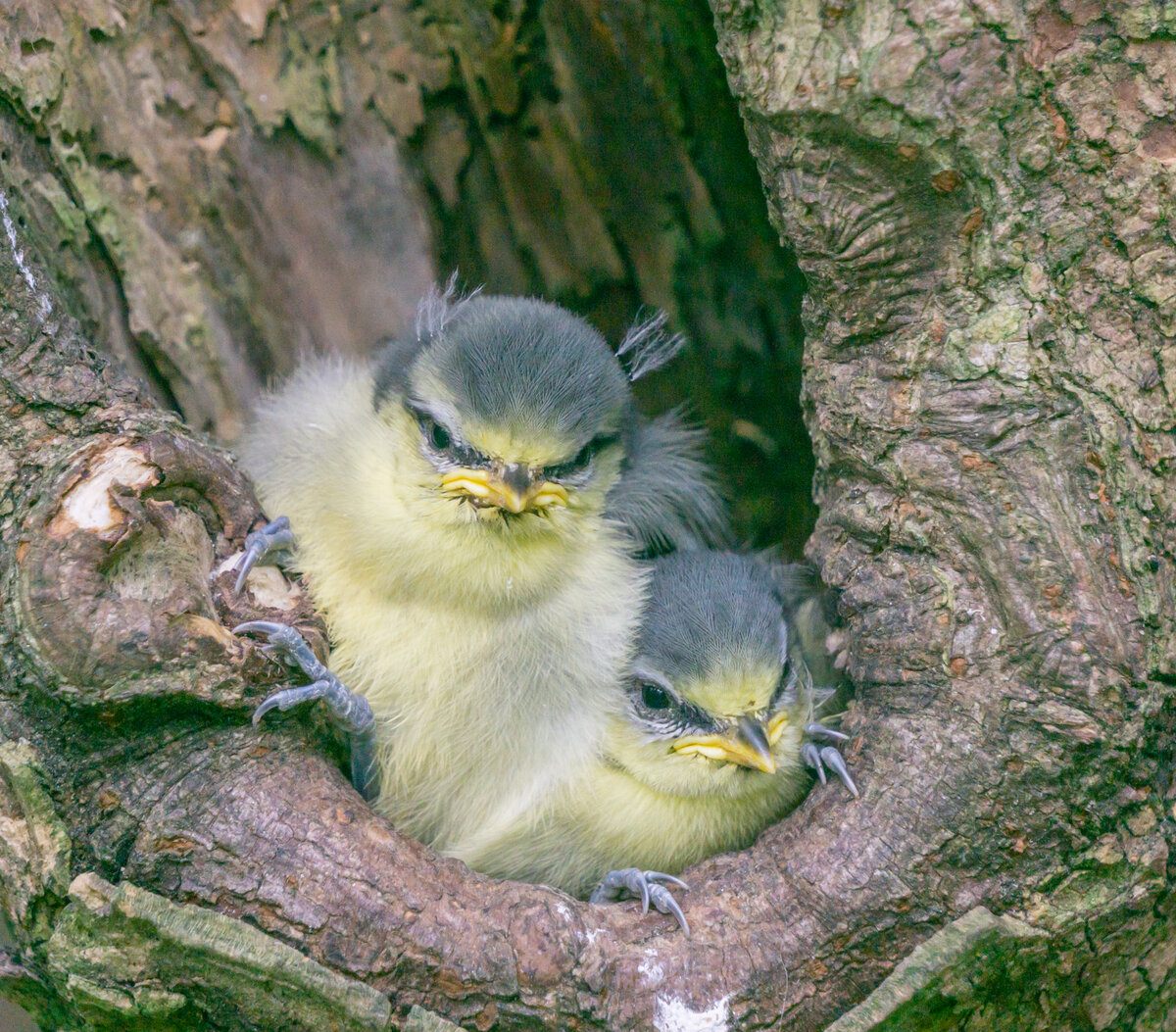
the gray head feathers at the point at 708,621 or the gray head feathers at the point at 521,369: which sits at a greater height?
the gray head feathers at the point at 521,369

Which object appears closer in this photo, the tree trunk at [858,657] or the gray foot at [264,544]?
the tree trunk at [858,657]

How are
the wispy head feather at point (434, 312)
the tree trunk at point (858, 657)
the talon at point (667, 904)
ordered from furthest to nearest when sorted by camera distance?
the wispy head feather at point (434, 312) → the talon at point (667, 904) → the tree trunk at point (858, 657)

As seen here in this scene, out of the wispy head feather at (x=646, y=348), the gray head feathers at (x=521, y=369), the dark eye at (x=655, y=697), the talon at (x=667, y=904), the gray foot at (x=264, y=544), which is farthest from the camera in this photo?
the wispy head feather at (x=646, y=348)

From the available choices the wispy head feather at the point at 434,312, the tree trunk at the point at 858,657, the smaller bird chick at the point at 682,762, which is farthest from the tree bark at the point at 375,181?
the smaller bird chick at the point at 682,762

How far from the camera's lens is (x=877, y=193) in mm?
1965

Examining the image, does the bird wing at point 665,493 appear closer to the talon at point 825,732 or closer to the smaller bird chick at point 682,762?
the smaller bird chick at point 682,762

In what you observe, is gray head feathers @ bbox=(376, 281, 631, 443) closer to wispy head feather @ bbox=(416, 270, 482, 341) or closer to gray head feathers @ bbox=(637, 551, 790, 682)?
wispy head feather @ bbox=(416, 270, 482, 341)

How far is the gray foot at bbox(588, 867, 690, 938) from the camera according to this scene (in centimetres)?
199

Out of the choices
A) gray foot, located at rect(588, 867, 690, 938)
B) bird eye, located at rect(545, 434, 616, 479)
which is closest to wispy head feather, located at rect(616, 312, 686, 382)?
bird eye, located at rect(545, 434, 616, 479)

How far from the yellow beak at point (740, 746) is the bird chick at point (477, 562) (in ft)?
0.66

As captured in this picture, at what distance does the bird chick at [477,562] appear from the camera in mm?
2268

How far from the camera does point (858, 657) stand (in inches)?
82.4

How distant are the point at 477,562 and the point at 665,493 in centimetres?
59

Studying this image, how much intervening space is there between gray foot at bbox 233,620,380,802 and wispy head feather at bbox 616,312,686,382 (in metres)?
1.06
